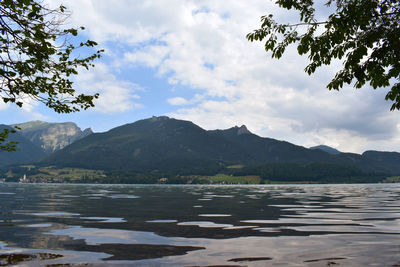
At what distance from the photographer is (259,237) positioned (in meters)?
17.3

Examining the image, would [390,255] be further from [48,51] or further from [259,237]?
[48,51]

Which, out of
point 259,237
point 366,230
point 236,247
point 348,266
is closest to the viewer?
point 348,266

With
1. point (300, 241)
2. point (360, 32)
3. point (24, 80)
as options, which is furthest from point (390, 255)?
point (24, 80)

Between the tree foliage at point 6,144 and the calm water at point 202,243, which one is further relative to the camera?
the tree foliage at point 6,144

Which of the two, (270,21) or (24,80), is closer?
(24,80)

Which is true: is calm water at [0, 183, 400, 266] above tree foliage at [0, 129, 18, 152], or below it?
below

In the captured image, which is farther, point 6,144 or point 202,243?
point 202,243

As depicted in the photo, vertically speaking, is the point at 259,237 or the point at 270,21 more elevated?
the point at 270,21

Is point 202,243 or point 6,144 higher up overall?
point 6,144

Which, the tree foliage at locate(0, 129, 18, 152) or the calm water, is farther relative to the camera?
the tree foliage at locate(0, 129, 18, 152)

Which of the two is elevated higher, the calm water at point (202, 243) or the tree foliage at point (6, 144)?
the tree foliage at point (6, 144)

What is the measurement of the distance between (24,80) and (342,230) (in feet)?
64.9

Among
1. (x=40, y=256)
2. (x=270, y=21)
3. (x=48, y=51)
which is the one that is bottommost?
(x=40, y=256)

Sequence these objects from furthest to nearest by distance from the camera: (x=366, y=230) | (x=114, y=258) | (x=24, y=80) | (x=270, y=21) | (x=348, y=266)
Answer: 1. (x=366, y=230)
2. (x=270, y=21)
3. (x=24, y=80)
4. (x=114, y=258)
5. (x=348, y=266)
